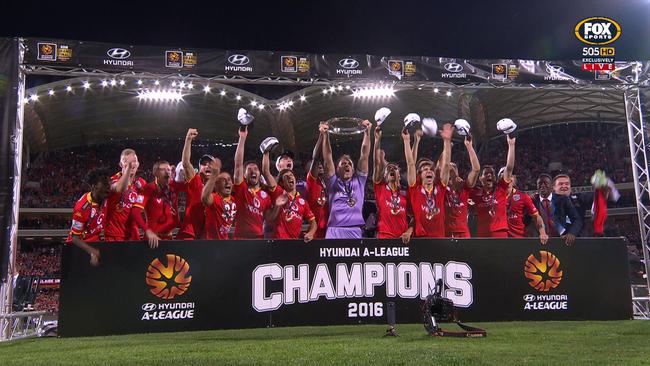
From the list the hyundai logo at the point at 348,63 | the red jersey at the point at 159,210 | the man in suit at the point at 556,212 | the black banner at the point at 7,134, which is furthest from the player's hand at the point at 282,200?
the man in suit at the point at 556,212

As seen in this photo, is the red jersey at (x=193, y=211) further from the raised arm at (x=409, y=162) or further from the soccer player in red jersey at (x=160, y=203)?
the raised arm at (x=409, y=162)

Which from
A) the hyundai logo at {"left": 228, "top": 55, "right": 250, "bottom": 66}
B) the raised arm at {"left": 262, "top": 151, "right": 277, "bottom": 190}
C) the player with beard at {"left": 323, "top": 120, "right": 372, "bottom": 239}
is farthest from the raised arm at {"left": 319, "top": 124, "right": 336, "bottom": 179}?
the hyundai logo at {"left": 228, "top": 55, "right": 250, "bottom": 66}

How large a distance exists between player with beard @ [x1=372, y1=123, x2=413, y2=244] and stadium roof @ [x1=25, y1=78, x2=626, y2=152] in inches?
476

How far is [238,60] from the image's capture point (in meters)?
9.77

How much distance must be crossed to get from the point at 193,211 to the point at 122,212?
44.4 inches

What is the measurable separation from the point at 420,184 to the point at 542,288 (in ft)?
8.45

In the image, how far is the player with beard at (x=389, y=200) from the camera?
8555mm

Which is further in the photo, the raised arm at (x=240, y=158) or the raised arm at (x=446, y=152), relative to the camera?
the raised arm at (x=446, y=152)

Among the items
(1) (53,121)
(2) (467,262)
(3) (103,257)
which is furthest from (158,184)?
(1) (53,121)

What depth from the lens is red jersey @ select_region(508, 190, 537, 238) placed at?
387 inches

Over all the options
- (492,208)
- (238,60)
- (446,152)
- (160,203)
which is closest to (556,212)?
(492,208)

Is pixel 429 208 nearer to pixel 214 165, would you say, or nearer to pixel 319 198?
pixel 319 198

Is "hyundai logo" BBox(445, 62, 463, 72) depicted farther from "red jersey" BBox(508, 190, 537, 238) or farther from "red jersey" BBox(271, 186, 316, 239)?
"red jersey" BBox(271, 186, 316, 239)

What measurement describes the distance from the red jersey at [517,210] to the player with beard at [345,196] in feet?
10.8
